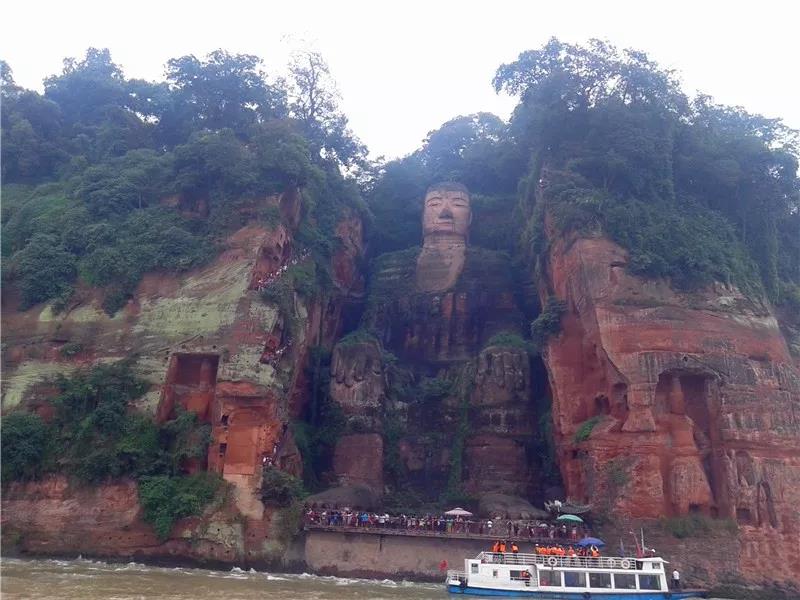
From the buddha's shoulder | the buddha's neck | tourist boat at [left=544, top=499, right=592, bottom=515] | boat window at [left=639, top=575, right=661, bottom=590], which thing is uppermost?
the buddha's neck

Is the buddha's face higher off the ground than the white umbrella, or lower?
higher

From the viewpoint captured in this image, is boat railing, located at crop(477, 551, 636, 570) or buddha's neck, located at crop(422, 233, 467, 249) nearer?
boat railing, located at crop(477, 551, 636, 570)

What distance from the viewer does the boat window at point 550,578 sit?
2383 cm

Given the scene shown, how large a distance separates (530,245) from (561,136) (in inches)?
241

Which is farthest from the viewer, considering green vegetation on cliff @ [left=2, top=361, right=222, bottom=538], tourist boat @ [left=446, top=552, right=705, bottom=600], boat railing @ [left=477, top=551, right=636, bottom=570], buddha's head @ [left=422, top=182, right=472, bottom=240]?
buddha's head @ [left=422, top=182, right=472, bottom=240]

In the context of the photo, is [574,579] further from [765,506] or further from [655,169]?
[655,169]

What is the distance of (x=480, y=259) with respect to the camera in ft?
146

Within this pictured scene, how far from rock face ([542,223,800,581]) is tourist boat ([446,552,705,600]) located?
493 cm

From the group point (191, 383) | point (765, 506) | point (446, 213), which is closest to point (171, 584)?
point (191, 383)

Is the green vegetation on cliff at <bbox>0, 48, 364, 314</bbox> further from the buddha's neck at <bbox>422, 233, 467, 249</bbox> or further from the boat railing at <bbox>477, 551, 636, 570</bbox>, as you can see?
the boat railing at <bbox>477, 551, 636, 570</bbox>

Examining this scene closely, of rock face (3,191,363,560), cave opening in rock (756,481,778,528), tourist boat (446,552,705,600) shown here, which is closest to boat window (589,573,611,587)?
tourist boat (446,552,705,600)

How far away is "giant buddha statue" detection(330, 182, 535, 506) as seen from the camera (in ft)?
119

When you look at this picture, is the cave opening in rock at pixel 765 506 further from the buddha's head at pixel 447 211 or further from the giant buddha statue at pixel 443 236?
the buddha's head at pixel 447 211

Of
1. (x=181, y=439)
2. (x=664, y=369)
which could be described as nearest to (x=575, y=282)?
(x=664, y=369)
